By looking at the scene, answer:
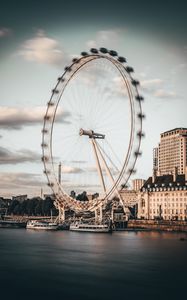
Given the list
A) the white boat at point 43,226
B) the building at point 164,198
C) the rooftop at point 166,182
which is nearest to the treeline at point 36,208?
the white boat at point 43,226

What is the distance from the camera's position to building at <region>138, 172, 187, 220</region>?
333 ft

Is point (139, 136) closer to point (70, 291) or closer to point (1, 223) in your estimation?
point (70, 291)

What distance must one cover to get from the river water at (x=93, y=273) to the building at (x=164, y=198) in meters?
52.8

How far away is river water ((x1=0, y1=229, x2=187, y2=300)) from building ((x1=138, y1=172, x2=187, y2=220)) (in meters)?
52.8

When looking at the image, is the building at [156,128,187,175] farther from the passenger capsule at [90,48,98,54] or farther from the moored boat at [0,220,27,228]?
the passenger capsule at [90,48,98,54]

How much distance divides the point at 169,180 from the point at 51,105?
144 feet

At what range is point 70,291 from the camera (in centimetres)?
2825

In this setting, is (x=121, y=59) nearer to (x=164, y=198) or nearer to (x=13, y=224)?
(x=164, y=198)

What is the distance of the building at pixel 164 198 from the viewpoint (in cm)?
10162

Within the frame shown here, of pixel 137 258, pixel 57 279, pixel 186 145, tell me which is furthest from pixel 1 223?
pixel 57 279

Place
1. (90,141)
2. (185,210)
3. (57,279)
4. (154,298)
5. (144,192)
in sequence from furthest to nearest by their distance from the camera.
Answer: (144,192)
(185,210)
(90,141)
(57,279)
(154,298)

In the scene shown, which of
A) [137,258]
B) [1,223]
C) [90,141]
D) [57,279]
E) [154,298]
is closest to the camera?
[154,298]

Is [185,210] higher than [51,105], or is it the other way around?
[51,105]

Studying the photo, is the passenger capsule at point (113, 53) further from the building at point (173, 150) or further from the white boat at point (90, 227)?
the building at point (173, 150)
